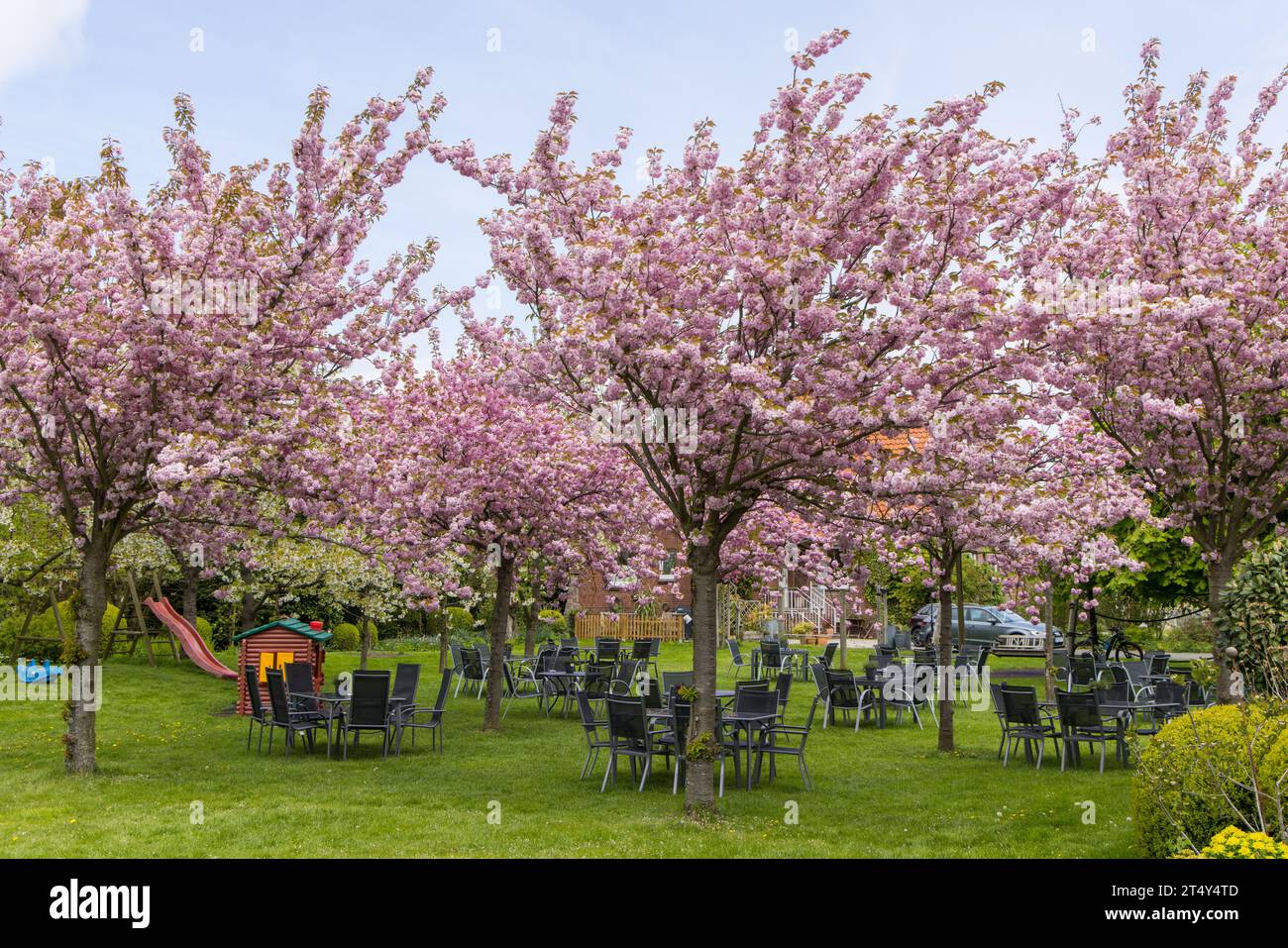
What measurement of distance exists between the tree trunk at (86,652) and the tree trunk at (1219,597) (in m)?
11.3

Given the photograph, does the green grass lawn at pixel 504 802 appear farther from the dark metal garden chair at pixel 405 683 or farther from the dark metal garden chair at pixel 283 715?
the dark metal garden chair at pixel 405 683

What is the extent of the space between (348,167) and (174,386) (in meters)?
2.84

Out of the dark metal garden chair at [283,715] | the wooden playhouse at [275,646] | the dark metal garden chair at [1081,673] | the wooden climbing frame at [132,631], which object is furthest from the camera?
the wooden climbing frame at [132,631]

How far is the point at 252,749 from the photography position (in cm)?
1301

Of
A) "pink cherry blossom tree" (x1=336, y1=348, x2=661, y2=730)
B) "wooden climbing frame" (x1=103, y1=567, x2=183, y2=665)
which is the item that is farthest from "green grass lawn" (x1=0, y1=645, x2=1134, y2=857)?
"wooden climbing frame" (x1=103, y1=567, x2=183, y2=665)

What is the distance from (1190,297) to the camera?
910cm

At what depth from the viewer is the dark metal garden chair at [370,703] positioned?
12.4 meters

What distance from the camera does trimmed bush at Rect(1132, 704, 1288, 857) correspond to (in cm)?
649

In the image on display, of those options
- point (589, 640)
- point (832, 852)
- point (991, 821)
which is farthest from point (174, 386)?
point (589, 640)

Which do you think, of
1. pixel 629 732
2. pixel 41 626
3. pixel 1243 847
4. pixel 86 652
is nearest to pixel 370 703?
pixel 86 652

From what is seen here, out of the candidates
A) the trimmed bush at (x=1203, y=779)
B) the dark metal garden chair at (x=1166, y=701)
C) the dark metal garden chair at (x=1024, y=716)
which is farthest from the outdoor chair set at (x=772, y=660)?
the trimmed bush at (x=1203, y=779)

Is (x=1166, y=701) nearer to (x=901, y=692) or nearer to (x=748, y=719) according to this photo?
(x=901, y=692)

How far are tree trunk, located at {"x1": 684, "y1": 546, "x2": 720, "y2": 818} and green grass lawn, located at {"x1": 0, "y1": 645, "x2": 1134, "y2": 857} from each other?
0.31 meters
